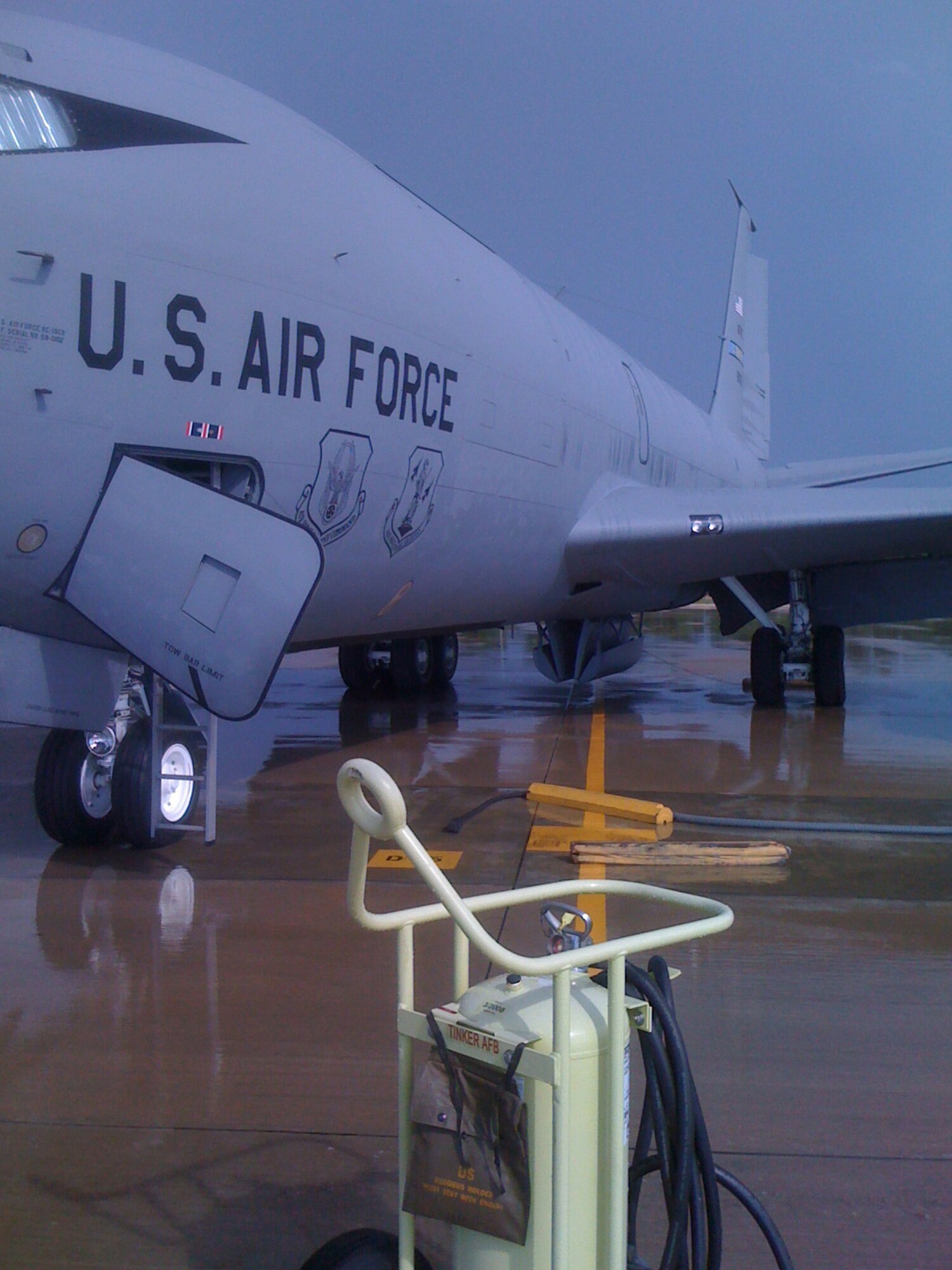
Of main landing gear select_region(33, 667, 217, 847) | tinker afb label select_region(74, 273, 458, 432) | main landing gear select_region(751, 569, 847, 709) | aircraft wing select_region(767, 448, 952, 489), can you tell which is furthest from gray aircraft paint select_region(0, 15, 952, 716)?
aircraft wing select_region(767, 448, 952, 489)

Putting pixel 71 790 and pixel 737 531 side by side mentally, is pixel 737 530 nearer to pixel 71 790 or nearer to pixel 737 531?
pixel 737 531

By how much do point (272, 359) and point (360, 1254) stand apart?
4531 millimetres

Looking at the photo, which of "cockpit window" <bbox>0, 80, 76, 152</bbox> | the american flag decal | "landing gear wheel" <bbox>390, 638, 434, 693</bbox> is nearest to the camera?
"cockpit window" <bbox>0, 80, 76, 152</bbox>

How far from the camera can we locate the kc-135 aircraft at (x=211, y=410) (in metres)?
5.09

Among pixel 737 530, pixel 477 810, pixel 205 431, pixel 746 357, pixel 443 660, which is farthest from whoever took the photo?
pixel 746 357

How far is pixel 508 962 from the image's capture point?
1.95m

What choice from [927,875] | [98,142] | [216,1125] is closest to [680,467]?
[927,875]

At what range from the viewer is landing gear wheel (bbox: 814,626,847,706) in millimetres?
12930

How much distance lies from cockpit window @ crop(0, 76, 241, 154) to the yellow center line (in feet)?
13.1

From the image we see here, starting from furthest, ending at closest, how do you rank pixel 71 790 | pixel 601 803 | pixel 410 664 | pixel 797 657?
pixel 410 664
pixel 797 657
pixel 601 803
pixel 71 790

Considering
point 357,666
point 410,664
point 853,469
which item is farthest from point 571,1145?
point 853,469

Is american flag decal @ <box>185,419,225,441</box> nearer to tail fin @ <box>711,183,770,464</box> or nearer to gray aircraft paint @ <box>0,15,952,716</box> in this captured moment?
gray aircraft paint @ <box>0,15,952,716</box>

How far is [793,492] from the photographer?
11961 millimetres

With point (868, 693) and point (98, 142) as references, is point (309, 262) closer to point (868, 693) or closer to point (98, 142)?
point (98, 142)
